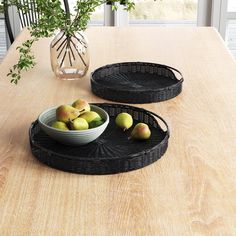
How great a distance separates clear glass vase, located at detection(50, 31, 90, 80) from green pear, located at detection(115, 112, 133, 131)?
51cm

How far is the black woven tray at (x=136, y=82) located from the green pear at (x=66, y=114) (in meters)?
0.39

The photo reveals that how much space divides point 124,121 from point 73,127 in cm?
19

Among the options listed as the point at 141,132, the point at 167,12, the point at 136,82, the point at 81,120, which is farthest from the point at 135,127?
the point at 167,12

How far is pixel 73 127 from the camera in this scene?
4.76ft

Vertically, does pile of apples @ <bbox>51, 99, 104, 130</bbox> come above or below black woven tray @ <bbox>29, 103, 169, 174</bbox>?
above

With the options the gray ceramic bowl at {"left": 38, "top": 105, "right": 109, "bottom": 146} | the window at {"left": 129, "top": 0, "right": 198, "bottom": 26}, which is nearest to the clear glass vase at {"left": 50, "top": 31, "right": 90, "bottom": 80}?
the gray ceramic bowl at {"left": 38, "top": 105, "right": 109, "bottom": 146}

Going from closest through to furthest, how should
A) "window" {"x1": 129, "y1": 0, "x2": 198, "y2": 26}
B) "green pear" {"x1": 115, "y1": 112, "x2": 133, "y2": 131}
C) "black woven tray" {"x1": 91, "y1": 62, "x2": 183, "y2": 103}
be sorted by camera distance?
"green pear" {"x1": 115, "y1": 112, "x2": 133, "y2": 131}
"black woven tray" {"x1": 91, "y1": 62, "x2": 183, "y2": 103}
"window" {"x1": 129, "y1": 0, "x2": 198, "y2": 26}

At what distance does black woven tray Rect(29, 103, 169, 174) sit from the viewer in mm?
1364

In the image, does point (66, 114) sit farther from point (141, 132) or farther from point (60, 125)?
point (141, 132)

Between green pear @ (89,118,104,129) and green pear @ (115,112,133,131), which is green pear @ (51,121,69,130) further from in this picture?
green pear @ (115,112,133,131)

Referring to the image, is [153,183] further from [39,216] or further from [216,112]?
[216,112]

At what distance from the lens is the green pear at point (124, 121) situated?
1596 mm

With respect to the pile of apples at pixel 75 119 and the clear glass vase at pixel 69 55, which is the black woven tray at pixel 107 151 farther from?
the clear glass vase at pixel 69 55

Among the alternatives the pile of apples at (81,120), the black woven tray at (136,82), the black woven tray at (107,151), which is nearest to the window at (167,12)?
the black woven tray at (136,82)
